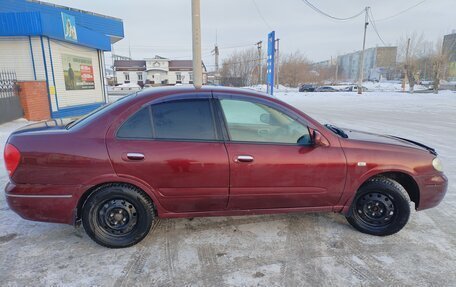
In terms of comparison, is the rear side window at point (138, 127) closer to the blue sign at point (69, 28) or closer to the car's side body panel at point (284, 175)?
the car's side body panel at point (284, 175)

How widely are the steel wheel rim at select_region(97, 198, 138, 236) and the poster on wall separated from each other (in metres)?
12.6

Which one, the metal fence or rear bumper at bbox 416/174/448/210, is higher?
the metal fence

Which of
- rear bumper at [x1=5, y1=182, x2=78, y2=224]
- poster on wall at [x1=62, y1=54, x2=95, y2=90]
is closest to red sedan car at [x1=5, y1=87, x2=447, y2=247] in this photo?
rear bumper at [x1=5, y1=182, x2=78, y2=224]

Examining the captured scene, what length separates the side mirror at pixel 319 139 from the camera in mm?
2883

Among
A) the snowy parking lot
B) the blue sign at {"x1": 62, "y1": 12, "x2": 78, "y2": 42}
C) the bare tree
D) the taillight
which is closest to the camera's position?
the snowy parking lot

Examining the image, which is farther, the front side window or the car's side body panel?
the front side window

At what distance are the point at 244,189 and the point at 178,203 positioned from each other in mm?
683

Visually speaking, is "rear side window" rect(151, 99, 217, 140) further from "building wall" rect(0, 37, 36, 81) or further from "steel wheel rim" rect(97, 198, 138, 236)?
"building wall" rect(0, 37, 36, 81)

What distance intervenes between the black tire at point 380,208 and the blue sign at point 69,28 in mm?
13133

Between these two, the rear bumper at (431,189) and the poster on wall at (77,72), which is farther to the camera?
the poster on wall at (77,72)

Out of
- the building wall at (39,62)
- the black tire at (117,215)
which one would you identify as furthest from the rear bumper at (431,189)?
the building wall at (39,62)

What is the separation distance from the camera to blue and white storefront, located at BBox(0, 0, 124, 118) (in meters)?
10.9

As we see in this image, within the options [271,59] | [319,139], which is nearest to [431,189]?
[319,139]

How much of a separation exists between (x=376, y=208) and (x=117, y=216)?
277cm
